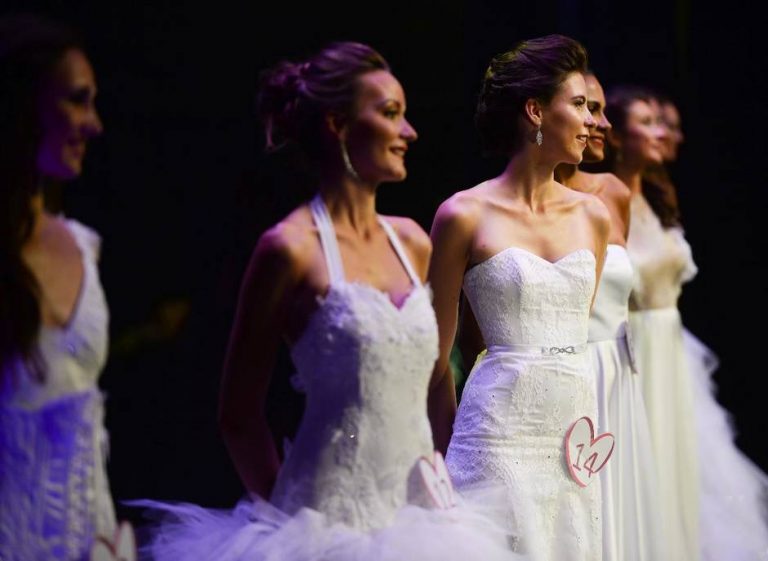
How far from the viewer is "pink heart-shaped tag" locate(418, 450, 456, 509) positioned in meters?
2.50

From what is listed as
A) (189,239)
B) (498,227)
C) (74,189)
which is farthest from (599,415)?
(74,189)

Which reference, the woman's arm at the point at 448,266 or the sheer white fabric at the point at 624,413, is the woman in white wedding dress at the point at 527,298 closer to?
the woman's arm at the point at 448,266

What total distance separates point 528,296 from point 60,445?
1262 mm

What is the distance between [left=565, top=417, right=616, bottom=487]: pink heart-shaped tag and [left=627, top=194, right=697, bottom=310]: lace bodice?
112 centimetres

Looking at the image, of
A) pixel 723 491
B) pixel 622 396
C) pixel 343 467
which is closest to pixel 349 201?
pixel 343 467

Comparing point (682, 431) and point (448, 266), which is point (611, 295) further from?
point (448, 266)

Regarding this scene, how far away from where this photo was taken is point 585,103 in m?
3.13

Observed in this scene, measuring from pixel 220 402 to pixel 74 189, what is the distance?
1.57 ft

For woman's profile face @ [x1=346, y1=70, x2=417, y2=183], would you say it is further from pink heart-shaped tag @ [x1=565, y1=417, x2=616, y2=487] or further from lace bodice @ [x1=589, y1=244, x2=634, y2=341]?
lace bodice @ [x1=589, y1=244, x2=634, y2=341]

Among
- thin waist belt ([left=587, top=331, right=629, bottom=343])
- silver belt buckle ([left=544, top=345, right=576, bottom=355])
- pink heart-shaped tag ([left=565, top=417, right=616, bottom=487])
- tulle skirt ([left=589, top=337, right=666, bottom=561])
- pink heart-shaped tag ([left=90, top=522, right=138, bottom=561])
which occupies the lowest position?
tulle skirt ([left=589, top=337, right=666, bottom=561])

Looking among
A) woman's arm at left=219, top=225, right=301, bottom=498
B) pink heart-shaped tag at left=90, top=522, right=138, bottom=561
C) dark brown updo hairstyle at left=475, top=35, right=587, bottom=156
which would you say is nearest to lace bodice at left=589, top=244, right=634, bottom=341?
dark brown updo hairstyle at left=475, top=35, right=587, bottom=156

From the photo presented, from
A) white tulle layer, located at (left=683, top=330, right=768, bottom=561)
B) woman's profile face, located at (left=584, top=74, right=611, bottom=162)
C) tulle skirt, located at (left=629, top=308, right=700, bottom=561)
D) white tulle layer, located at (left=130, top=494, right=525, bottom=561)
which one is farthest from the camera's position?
white tulle layer, located at (left=683, top=330, right=768, bottom=561)

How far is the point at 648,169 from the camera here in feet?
14.0

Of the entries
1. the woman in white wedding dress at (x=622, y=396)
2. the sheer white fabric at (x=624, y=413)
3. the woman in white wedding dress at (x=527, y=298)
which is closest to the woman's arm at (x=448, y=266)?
the woman in white wedding dress at (x=527, y=298)
